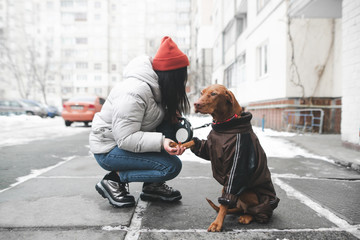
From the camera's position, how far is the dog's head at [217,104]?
2.05 metres

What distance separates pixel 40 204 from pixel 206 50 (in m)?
29.4

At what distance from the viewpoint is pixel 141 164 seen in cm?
238

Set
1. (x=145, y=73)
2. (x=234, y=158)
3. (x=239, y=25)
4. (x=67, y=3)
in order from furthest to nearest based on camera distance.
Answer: (x=67, y=3), (x=239, y=25), (x=145, y=73), (x=234, y=158)

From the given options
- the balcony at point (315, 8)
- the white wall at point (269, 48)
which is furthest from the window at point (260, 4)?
the balcony at point (315, 8)

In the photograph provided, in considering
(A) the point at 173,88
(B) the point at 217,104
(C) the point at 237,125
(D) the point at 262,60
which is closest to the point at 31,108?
(D) the point at 262,60

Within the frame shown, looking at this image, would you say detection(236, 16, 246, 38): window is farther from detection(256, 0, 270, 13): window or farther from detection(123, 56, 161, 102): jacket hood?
detection(123, 56, 161, 102): jacket hood

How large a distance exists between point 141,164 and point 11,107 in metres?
23.5

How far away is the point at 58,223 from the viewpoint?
2.05 meters

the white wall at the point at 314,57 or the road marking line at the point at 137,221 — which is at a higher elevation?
the white wall at the point at 314,57

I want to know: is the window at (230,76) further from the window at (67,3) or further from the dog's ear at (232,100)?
the window at (67,3)

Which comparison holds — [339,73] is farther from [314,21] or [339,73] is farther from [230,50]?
[230,50]

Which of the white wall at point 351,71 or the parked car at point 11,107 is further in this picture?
the parked car at point 11,107

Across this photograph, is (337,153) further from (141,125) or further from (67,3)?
(67,3)

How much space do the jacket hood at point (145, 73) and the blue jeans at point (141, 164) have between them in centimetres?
53
